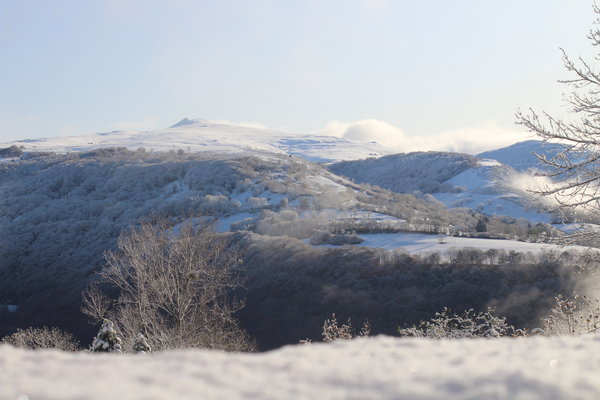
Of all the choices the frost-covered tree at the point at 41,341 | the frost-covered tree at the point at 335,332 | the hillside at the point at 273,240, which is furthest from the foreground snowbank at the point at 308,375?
the frost-covered tree at the point at 41,341

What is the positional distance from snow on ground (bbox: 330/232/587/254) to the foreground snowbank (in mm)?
27326

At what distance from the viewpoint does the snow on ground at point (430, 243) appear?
29.3 metres

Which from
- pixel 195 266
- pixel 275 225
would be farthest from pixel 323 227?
pixel 195 266

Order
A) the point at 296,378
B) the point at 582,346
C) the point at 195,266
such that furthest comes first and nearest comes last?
the point at 195,266 < the point at 582,346 < the point at 296,378

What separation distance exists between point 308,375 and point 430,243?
31.4 meters

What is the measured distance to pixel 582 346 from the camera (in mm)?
2176

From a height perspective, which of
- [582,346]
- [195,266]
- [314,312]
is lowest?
[314,312]

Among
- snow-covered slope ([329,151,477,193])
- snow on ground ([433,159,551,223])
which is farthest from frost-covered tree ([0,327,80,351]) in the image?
snow-covered slope ([329,151,477,193])

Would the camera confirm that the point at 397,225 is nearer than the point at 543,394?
No

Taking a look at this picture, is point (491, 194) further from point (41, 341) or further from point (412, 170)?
point (41, 341)

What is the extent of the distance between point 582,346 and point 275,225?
123ft

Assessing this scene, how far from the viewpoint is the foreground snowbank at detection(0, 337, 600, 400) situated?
5.16 feet

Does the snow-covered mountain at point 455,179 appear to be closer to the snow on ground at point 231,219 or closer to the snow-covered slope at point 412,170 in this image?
the snow-covered slope at point 412,170

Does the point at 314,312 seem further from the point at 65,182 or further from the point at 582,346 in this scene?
the point at 65,182
